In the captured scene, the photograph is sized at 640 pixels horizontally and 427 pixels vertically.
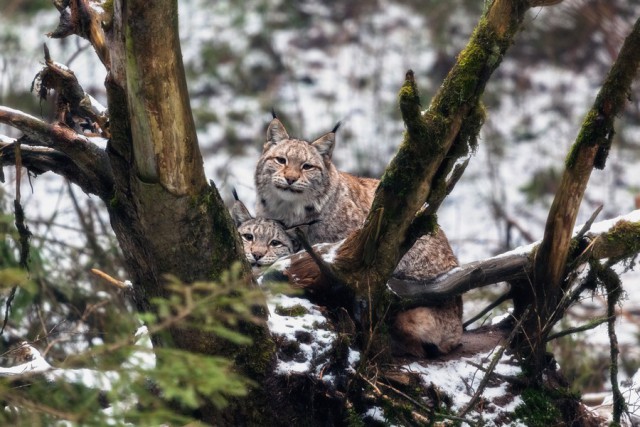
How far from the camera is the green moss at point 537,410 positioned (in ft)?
19.3

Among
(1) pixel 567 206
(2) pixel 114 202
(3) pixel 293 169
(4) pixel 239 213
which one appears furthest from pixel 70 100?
(1) pixel 567 206

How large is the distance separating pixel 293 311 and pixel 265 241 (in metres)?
1.51

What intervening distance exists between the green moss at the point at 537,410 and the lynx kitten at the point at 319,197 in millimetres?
825

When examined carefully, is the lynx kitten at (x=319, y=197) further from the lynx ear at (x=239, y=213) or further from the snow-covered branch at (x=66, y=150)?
the snow-covered branch at (x=66, y=150)

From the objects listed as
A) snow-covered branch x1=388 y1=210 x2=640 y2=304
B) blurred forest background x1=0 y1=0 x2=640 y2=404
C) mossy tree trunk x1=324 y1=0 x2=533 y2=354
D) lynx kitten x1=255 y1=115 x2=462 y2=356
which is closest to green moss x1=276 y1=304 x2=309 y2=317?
mossy tree trunk x1=324 y1=0 x2=533 y2=354

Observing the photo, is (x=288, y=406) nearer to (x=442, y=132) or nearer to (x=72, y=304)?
(x=442, y=132)

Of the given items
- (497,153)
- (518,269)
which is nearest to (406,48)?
(497,153)

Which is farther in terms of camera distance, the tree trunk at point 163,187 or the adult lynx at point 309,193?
the adult lynx at point 309,193

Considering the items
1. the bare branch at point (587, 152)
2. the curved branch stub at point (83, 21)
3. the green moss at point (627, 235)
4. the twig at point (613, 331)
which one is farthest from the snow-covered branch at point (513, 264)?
Answer: the curved branch stub at point (83, 21)

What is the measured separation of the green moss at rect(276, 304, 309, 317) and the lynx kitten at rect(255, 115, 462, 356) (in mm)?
1194

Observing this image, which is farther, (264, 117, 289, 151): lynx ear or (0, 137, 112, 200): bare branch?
(264, 117, 289, 151): lynx ear

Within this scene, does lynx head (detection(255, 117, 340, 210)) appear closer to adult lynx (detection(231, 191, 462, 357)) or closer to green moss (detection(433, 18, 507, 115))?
adult lynx (detection(231, 191, 462, 357))

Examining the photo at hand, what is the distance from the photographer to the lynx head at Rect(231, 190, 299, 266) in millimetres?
7059

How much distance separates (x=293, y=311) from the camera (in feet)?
18.8
